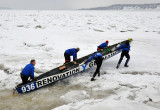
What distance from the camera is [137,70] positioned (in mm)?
8117

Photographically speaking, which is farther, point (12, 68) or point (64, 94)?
point (12, 68)

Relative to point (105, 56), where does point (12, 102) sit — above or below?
below

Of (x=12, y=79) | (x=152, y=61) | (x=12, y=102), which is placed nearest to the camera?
(x=12, y=102)

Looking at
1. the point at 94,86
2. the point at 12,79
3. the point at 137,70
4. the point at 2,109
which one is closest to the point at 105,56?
the point at 137,70

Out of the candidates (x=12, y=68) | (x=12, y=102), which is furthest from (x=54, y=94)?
(x=12, y=68)

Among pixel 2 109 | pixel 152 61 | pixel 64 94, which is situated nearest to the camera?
pixel 2 109

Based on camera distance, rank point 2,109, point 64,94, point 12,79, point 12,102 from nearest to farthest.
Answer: point 2,109 < point 12,102 < point 64,94 < point 12,79

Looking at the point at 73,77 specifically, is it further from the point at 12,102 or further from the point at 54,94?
the point at 12,102

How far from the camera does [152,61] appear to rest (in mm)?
9375

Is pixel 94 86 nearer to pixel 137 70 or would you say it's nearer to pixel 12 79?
pixel 137 70

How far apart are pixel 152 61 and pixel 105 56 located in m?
3.47

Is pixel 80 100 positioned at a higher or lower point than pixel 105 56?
lower

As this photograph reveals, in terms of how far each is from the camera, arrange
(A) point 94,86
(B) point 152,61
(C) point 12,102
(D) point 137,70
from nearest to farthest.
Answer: (C) point 12,102 → (A) point 94,86 → (D) point 137,70 → (B) point 152,61

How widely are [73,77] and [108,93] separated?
7.25 feet
